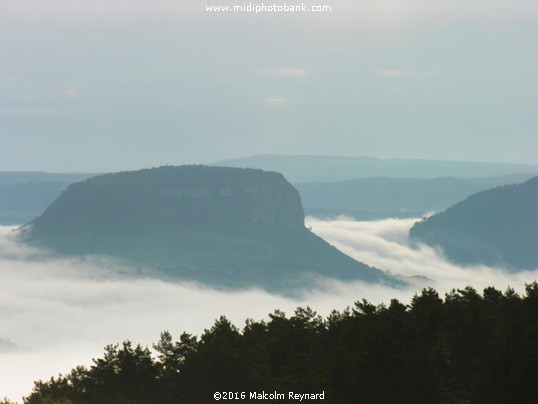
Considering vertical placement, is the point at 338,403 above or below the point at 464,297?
below

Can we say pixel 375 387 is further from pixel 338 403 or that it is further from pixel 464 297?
pixel 464 297

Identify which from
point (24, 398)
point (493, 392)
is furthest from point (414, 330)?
point (24, 398)

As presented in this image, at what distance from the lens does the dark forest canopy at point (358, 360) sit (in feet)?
343

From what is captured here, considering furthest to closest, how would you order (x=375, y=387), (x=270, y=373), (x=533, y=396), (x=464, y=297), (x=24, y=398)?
(x=24, y=398)
(x=464, y=297)
(x=270, y=373)
(x=375, y=387)
(x=533, y=396)

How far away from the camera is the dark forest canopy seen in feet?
343

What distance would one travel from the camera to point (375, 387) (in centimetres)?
11975

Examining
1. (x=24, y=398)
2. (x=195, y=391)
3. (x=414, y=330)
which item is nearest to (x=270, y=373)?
(x=195, y=391)

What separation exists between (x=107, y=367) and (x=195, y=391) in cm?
1821

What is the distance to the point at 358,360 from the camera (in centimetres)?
12225

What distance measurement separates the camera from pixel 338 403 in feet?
400

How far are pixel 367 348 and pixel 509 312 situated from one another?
17186 mm

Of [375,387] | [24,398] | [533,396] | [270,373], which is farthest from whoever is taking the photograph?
[24,398]

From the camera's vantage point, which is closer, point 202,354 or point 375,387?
point 375,387

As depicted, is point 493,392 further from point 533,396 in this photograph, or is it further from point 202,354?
point 202,354
